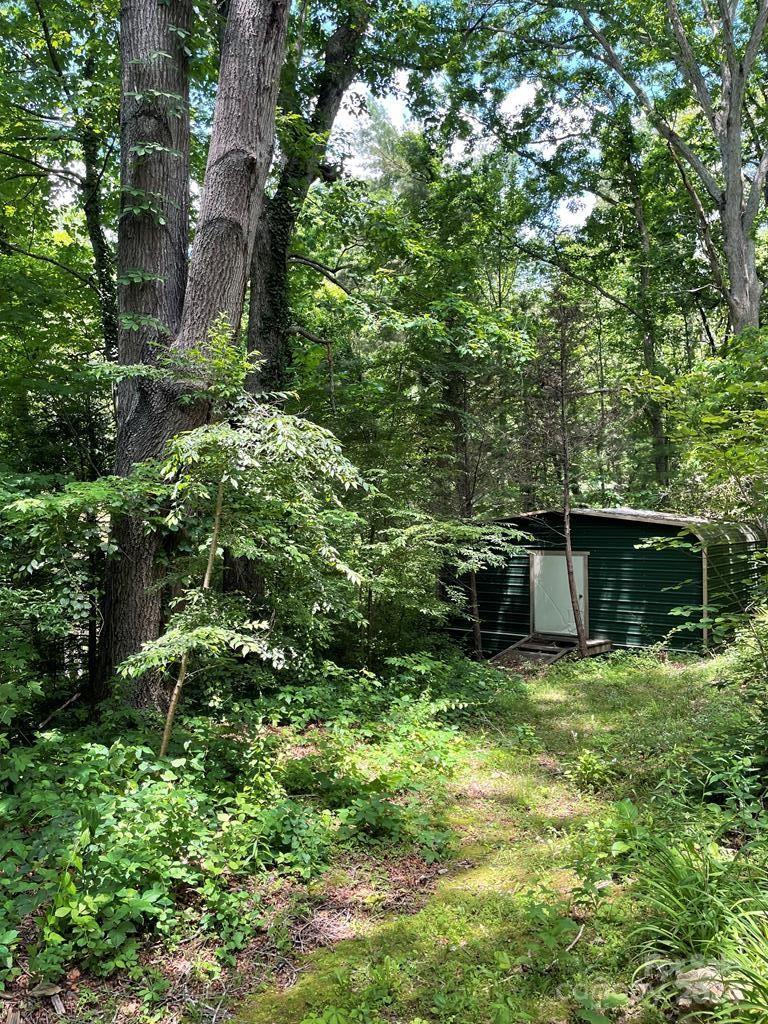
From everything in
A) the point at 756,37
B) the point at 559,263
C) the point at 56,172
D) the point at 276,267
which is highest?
the point at 756,37

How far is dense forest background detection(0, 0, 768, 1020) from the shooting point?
11.1ft

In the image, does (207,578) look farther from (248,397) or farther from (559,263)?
(559,263)

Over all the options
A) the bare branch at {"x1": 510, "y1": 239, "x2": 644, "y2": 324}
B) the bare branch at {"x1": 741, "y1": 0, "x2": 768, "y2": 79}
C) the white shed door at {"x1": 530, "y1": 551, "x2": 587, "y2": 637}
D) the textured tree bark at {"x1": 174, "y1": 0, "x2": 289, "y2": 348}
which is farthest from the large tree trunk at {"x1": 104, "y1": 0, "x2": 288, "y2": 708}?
the bare branch at {"x1": 510, "y1": 239, "x2": 644, "y2": 324}

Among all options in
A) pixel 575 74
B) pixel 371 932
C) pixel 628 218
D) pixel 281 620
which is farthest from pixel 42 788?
pixel 628 218

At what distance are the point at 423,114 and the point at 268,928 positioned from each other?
12331 millimetres

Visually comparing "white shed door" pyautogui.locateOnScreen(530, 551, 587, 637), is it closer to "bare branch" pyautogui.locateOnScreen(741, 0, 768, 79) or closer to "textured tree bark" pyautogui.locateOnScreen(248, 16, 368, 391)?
"textured tree bark" pyautogui.locateOnScreen(248, 16, 368, 391)

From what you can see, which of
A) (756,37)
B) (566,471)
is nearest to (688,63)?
(756,37)

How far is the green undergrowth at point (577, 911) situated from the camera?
2.34 metres

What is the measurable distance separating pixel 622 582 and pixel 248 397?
10369mm

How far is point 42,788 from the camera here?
2.99 metres

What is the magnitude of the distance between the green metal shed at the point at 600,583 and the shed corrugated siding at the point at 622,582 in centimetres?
2

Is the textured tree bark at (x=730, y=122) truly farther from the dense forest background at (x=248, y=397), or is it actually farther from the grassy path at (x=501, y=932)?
the grassy path at (x=501, y=932)

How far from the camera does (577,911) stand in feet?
9.52

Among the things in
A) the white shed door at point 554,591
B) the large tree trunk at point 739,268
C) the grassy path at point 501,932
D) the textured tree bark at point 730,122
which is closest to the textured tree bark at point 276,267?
the grassy path at point 501,932
